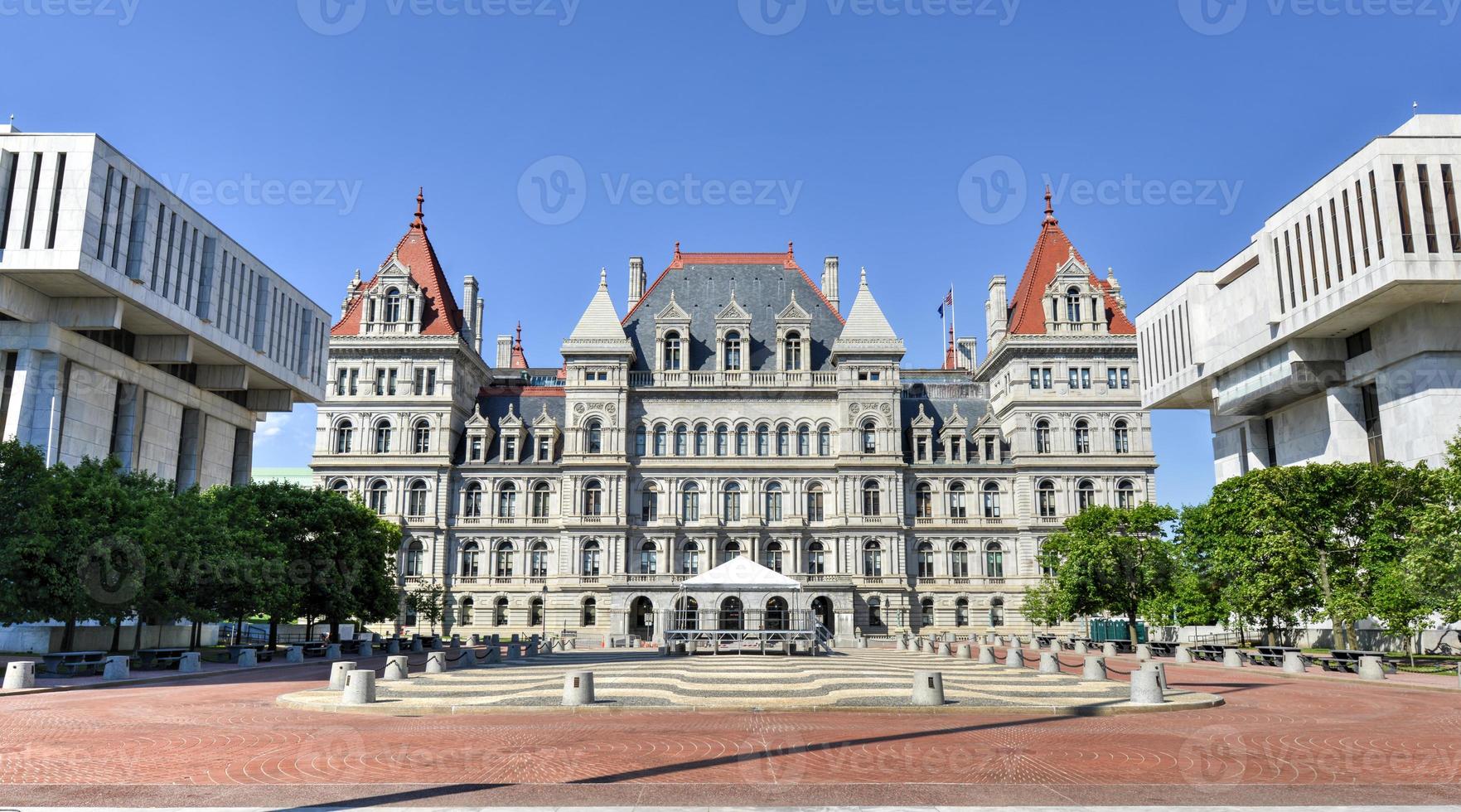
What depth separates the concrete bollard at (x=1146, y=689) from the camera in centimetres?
2214

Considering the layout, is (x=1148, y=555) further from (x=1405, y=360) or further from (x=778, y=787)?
(x=778, y=787)

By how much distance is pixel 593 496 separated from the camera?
71.4m

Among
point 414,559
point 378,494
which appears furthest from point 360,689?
point 378,494

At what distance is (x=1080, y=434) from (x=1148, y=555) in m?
20.8

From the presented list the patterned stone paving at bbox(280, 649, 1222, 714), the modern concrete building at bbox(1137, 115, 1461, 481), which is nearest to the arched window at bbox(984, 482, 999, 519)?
the modern concrete building at bbox(1137, 115, 1461, 481)

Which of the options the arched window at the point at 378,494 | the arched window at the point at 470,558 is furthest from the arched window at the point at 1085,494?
the arched window at the point at 378,494

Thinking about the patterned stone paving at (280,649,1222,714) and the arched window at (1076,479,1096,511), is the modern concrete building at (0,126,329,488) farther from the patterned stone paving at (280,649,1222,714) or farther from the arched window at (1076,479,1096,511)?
the arched window at (1076,479,1096,511)

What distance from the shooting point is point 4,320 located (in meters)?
45.3

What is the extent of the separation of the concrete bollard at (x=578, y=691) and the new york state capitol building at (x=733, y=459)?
156 feet

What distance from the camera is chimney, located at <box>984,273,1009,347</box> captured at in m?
79.0

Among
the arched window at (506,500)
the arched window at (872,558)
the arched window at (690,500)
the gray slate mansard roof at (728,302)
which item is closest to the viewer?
the arched window at (872,558)

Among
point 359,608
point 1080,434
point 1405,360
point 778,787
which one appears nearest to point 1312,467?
point 1405,360

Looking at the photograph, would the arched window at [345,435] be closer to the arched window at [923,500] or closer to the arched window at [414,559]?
the arched window at [414,559]

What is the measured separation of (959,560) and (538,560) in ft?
99.9
